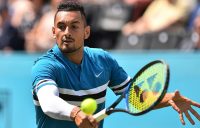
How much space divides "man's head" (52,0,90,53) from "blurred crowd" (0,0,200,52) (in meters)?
4.56

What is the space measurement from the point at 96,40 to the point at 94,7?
0.68 meters

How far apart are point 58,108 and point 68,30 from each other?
31.7 inches

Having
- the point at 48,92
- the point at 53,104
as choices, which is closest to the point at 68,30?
the point at 48,92

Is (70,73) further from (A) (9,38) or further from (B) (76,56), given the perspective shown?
(A) (9,38)

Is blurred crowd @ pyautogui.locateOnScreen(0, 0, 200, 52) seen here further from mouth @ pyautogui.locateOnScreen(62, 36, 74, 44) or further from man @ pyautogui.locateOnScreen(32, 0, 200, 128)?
mouth @ pyautogui.locateOnScreen(62, 36, 74, 44)

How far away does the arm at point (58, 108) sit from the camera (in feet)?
17.8

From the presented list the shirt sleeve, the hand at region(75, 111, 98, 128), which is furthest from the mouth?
the hand at region(75, 111, 98, 128)

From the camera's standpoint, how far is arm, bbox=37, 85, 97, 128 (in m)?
5.44

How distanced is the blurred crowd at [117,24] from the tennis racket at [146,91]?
4665 millimetres

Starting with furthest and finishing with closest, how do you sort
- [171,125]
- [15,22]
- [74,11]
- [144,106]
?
[15,22] → [171,125] → [74,11] → [144,106]

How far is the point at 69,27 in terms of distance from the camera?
621 centimetres

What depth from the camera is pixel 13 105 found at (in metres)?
11.5

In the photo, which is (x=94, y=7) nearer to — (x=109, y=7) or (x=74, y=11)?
(x=109, y=7)

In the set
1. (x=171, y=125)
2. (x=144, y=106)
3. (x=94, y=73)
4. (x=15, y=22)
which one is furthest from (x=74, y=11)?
(x=15, y=22)
